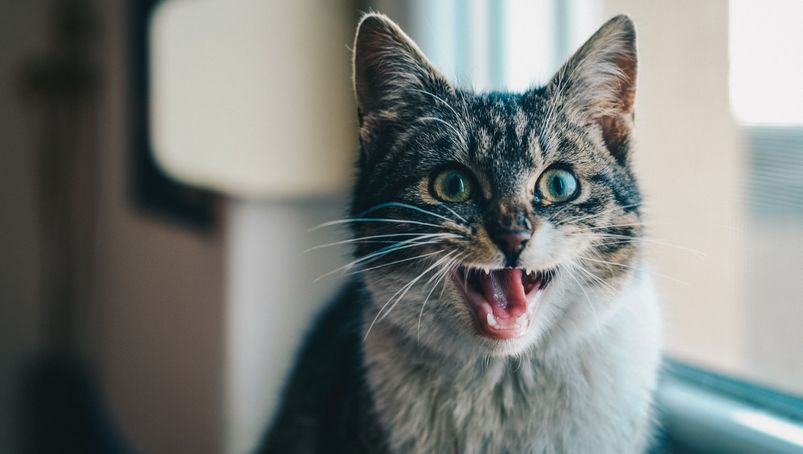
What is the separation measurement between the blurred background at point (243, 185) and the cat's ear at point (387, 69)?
97mm

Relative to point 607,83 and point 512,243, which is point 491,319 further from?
point 607,83

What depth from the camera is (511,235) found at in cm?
47

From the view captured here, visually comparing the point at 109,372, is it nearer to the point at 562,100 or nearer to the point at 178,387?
the point at 178,387

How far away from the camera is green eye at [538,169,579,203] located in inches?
20.7

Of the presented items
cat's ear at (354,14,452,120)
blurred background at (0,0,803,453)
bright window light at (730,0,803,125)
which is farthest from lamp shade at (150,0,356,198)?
bright window light at (730,0,803,125)

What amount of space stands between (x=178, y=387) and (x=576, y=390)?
135cm

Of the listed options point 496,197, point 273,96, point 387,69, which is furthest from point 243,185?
point 496,197

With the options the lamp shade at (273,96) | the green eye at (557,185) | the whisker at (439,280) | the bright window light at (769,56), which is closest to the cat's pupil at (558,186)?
the green eye at (557,185)

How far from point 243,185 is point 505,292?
870mm

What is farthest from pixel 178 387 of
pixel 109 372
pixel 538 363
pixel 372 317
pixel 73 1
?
pixel 73 1

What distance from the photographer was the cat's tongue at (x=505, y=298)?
0.47 metres

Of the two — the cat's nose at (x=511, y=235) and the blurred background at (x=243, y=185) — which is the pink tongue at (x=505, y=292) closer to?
the cat's nose at (x=511, y=235)

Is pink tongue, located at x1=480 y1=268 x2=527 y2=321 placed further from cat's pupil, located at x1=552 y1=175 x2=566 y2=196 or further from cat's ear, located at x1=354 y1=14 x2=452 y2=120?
cat's ear, located at x1=354 y1=14 x2=452 y2=120

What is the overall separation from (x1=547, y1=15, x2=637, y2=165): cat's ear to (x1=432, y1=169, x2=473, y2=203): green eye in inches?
4.4
